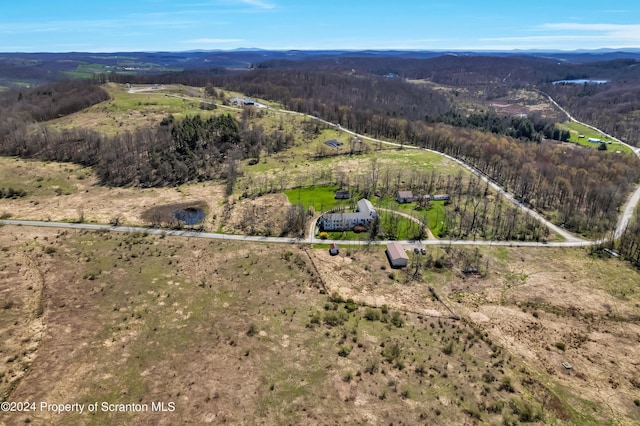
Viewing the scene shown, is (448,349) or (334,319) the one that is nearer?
(448,349)

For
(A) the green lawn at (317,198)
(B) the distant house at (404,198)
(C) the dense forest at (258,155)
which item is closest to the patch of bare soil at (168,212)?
(C) the dense forest at (258,155)

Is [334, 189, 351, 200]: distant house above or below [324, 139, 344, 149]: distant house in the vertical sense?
below

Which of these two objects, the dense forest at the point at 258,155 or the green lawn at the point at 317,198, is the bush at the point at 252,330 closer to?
the green lawn at the point at 317,198

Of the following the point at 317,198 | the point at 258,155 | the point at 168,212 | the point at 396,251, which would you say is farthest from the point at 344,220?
the point at 258,155

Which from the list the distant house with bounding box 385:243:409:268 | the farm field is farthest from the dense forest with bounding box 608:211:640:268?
the distant house with bounding box 385:243:409:268

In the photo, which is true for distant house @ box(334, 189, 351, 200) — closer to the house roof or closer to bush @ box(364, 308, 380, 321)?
the house roof

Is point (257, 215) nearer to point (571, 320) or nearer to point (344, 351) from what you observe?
point (344, 351)
